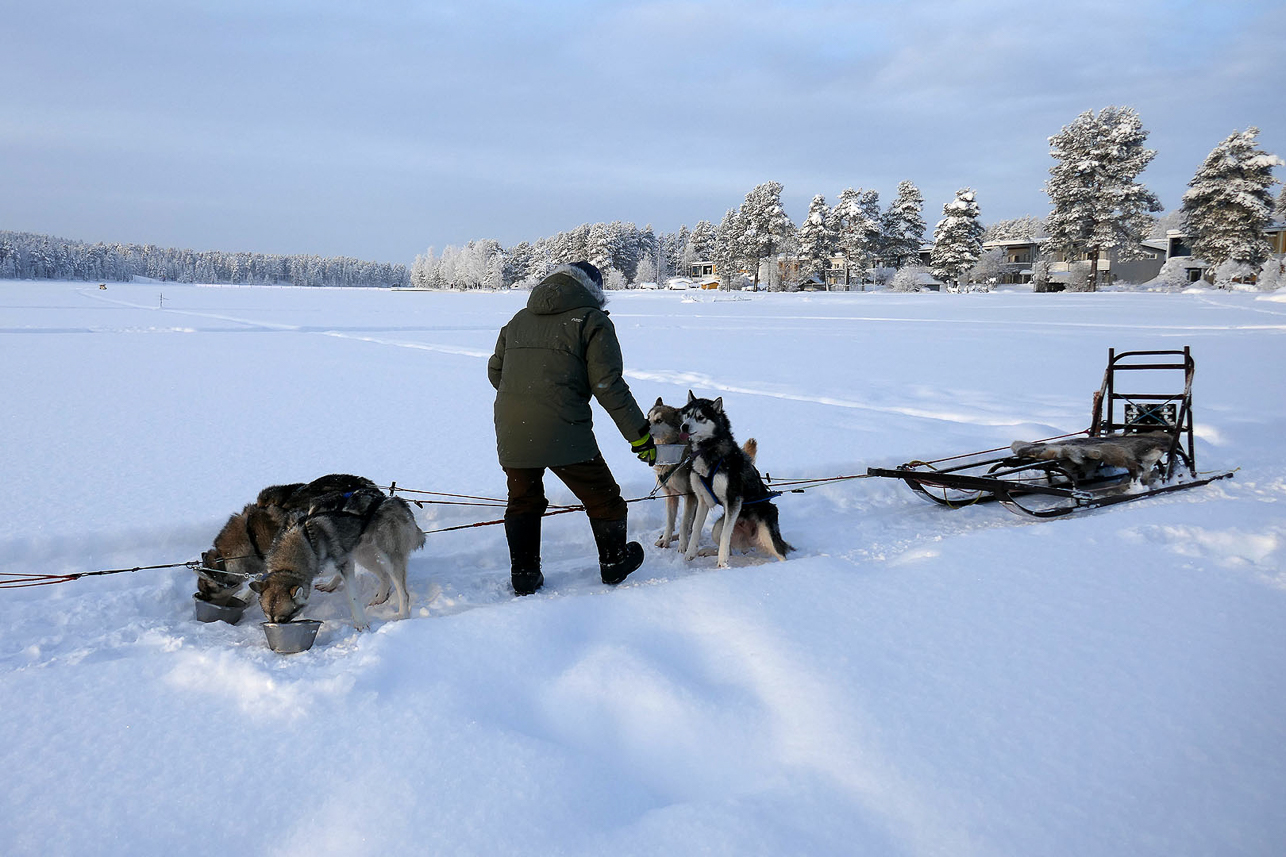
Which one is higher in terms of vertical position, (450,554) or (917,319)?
(917,319)

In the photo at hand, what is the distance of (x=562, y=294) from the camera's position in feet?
12.2

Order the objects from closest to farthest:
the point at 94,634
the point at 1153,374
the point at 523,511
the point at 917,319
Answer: the point at 94,634 < the point at 523,511 < the point at 1153,374 < the point at 917,319

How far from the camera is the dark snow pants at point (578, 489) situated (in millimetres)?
3936

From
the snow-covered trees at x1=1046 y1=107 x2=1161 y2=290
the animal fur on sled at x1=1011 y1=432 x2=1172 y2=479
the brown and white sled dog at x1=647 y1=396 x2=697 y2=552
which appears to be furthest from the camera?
the snow-covered trees at x1=1046 y1=107 x2=1161 y2=290

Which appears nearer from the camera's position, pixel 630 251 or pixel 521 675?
pixel 521 675

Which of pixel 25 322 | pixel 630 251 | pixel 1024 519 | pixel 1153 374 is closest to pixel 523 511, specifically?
pixel 1024 519

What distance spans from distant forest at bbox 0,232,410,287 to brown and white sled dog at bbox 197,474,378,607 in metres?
141

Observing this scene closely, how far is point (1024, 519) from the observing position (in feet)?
17.1

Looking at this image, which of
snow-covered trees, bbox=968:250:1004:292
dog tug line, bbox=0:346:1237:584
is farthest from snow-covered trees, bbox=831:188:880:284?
dog tug line, bbox=0:346:1237:584

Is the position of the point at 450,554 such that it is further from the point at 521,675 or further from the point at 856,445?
the point at 856,445

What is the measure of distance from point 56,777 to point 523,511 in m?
2.20

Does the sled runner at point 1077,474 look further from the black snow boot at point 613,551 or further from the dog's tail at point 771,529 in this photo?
the black snow boot at point 613,551

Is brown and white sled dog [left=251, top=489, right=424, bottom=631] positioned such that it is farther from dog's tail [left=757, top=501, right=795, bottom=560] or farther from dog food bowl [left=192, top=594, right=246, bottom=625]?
dog's tail [left=757, top=501, right=795, bottom=560]

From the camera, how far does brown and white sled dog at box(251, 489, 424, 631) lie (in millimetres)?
3158
